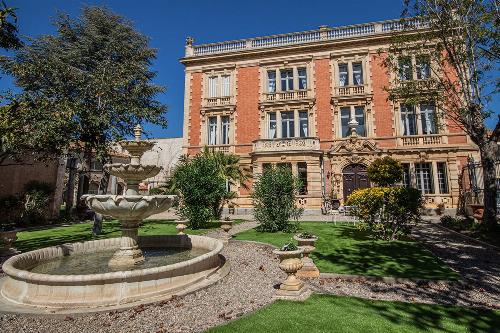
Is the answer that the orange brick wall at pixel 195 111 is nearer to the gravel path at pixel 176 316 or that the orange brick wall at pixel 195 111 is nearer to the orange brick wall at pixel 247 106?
the orange brick wall at pixel 247 106

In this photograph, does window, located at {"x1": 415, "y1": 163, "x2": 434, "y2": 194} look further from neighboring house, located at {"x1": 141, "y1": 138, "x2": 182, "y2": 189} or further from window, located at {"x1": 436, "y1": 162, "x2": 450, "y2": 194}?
neighboring house, located at {"x1": 141, "y1": 138, "x2": 182, "y2": 189}

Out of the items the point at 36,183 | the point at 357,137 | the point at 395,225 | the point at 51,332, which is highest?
the point at 357,137

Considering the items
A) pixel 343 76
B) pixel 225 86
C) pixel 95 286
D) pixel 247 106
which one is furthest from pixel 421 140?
pixel 95 286

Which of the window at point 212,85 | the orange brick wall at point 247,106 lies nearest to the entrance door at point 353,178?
the orange brick wall at point 247,106

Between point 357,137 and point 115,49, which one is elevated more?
point 115,49

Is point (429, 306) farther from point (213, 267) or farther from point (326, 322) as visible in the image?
point (213, 267)

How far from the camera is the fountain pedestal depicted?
7.00 m

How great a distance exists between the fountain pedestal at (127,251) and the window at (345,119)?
64.9 feet

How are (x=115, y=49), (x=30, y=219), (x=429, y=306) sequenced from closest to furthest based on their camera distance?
(x=429, y=306)
(x=30, y=219)
(x=115, y=49)

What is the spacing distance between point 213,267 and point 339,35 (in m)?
23.9

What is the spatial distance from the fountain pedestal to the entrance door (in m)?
18.0

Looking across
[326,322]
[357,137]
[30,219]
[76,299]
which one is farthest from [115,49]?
[326,322]

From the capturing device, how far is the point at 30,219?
18891mm

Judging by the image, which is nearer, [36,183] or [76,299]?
[76,299]
